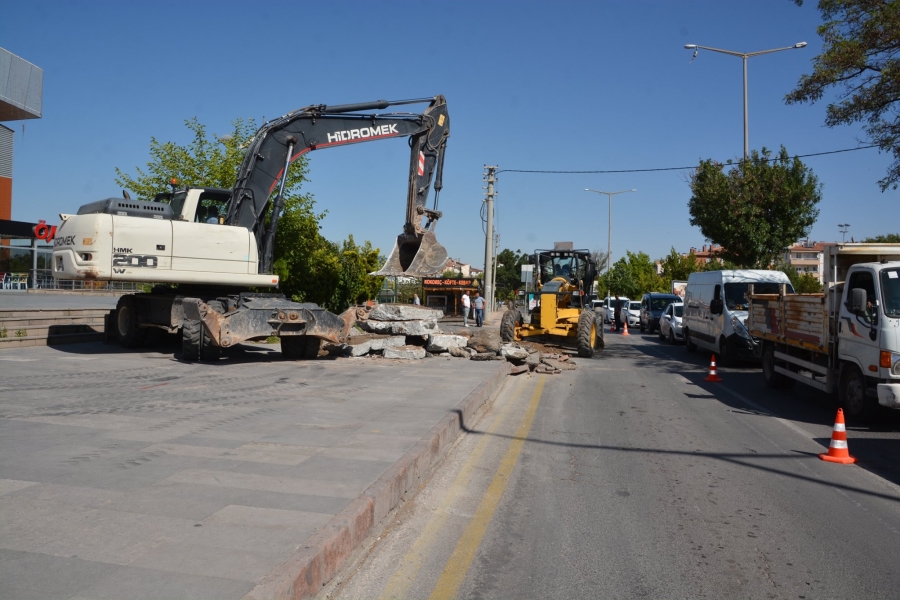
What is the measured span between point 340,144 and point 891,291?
1082cm

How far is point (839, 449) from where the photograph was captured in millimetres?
7559

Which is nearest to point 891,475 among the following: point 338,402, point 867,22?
point 338,402

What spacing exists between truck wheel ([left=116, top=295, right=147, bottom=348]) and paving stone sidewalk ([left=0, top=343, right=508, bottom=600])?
3340 millimetres

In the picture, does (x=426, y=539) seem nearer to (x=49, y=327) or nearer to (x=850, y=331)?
(x=850, y=331)

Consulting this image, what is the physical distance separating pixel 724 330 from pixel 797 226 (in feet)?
28.5

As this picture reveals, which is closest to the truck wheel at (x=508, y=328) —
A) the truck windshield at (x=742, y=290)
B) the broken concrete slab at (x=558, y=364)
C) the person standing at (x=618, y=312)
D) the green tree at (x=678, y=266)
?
the broken concrete slab at (x=558, y=364)

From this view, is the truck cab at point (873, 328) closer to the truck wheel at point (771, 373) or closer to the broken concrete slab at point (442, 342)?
the truck wheel at point (771, 373)

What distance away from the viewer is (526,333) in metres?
19.7

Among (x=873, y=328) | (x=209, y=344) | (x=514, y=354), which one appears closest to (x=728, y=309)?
(x=514, y=354)

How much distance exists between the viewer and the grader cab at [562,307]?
1881 cm

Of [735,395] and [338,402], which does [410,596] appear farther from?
[735,395]

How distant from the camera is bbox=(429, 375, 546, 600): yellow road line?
13.7ft

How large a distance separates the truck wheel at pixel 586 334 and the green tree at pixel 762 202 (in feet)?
26.4

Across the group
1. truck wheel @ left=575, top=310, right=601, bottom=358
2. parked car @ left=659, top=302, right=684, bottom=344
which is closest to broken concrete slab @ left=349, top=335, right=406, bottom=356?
truck wheel @ left=575, top=310, right=601, bottom=358
